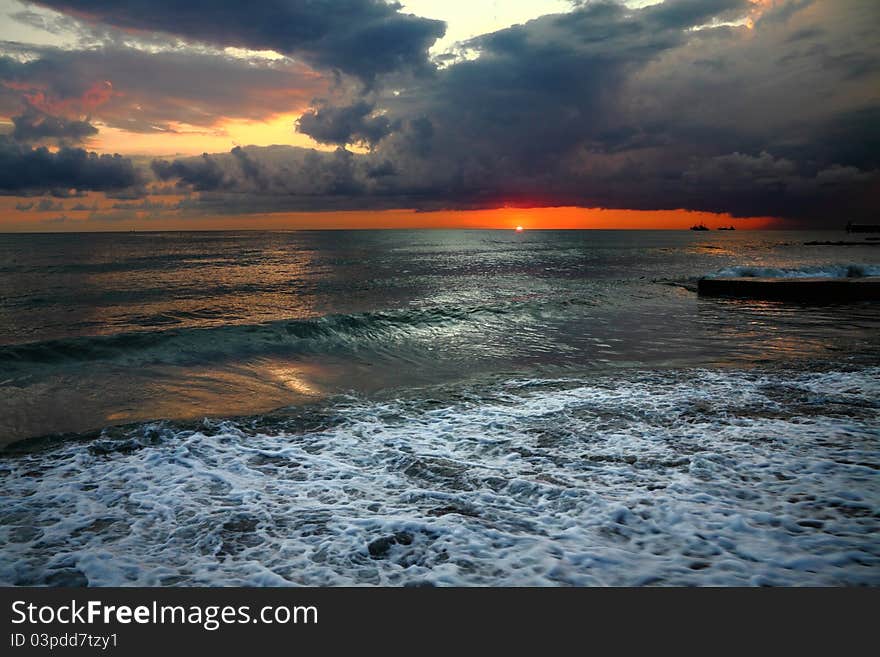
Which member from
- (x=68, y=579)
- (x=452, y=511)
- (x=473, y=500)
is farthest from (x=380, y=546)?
(x=68, y=579)

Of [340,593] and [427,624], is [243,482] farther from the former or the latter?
[427,624]

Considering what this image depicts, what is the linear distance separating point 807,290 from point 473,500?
83.3 ft

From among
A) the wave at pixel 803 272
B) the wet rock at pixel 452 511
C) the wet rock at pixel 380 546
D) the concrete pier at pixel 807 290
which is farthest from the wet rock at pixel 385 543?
the wave at pixel 803 272

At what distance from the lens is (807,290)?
23.1 meters

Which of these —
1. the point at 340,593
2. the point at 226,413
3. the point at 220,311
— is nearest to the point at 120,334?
the point at 220,311

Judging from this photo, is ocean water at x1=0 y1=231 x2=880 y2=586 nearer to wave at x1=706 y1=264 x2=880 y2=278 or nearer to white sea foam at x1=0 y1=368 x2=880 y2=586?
white sea foam at x1=0 y1=368 x2=880 y2=586

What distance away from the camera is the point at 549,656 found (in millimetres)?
3064

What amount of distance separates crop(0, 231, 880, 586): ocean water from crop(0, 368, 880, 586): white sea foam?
0.09ft

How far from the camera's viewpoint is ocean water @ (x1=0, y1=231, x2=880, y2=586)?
395cm

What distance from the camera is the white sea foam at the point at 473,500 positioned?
3846mm

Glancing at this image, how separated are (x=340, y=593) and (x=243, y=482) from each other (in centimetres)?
251

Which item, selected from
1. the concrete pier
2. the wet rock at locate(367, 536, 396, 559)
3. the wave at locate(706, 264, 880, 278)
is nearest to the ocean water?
the wet rock at locate(367, 536, 396, 559)

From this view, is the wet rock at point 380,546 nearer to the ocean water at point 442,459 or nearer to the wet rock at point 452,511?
the ocean water at point 442,459

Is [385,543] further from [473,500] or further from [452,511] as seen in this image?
[473,500]
